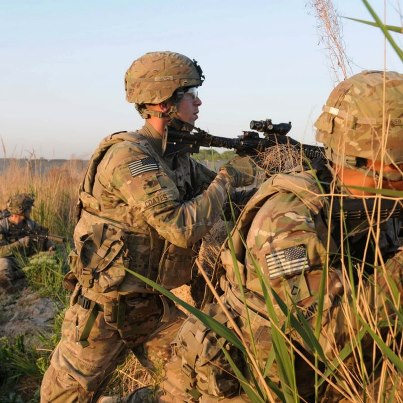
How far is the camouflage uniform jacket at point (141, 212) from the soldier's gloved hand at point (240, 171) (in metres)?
0.07

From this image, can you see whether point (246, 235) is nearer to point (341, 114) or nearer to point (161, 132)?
point (341, 114)

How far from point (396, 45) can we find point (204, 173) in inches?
112

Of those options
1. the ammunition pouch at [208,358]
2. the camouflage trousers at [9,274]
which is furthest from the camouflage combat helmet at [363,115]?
the camouflage trousers at [9,274]

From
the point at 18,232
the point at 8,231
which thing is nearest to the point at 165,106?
the point at 18,232

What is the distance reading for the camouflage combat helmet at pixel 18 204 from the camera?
26.8ft

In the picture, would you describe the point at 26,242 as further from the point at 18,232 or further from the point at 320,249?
the point at 320,249

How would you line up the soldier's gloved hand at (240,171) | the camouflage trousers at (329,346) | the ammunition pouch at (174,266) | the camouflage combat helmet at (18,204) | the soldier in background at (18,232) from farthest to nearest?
1. the camouflage combat helmet at (18,204)
2. the soldier in background at (18,232)
3. the soldier's gloved hand at (240,171)
4. the ammunition pouch at (174,266)
5. the camouflage trousers at (329,346)

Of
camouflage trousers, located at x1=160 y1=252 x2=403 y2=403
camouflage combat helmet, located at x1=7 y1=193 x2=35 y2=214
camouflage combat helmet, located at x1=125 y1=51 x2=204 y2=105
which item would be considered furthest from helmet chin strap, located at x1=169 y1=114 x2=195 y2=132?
camouflage combat helmet, located at x1=7 y1=193 x2=35 y2=214

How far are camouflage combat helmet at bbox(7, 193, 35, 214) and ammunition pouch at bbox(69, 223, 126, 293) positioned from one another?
510 centimetres

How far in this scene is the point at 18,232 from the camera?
8.00 metres

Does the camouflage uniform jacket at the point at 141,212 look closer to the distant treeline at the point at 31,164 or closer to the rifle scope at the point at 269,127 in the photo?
the rifle scope at the point at 269,127

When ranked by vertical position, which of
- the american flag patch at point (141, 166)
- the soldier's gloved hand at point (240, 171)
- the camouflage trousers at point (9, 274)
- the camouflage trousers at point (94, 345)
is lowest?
the camouflage trousers at point (9, 274)

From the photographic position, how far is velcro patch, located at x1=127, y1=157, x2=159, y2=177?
3.25 meters

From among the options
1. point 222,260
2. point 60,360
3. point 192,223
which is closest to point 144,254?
point 192,223
